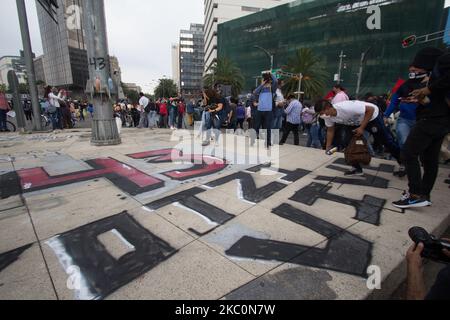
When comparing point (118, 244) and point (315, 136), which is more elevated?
point (315, 136)

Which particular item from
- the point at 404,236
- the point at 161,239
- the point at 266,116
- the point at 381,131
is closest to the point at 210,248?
the point at 161,239

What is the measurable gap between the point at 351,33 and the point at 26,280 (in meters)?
51.4

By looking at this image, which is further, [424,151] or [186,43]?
[186,43]

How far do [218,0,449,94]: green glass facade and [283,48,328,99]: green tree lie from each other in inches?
330

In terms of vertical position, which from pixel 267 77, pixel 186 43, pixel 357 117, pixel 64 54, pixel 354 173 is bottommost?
pixel 354 173

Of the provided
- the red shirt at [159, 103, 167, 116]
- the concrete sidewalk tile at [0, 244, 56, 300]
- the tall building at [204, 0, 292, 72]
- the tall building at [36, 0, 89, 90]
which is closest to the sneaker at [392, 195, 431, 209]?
the concrete sidewalk tile at [0, 244, 56, 300]

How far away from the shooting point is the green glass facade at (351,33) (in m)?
36.4

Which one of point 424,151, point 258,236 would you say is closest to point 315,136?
point 424,151

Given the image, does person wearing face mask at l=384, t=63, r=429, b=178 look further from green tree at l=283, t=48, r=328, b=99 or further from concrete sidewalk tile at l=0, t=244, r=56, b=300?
green tree at l=283, t=48, r=328, b=99

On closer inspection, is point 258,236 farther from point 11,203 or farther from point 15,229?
point 11,203

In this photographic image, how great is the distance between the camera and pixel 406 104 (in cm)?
393

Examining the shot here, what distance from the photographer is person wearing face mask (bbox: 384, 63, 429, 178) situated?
3350 millimetres

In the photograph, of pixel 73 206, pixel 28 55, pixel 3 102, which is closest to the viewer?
pixel 73 206

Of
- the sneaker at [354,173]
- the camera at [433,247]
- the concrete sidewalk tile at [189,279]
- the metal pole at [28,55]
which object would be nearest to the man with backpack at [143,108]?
the metal pole at [28,55]
